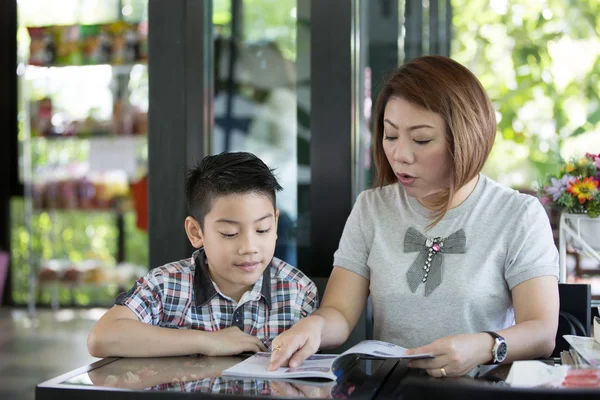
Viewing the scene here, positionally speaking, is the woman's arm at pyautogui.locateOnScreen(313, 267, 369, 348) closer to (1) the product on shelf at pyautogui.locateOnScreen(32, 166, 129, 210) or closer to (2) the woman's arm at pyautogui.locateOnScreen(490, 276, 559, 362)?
(2) the woman's arm at pyautogui.locateOnScreen(490, 276, 559, 362)

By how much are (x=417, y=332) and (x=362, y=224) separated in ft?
0.99

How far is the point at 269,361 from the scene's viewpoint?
147 centimetres

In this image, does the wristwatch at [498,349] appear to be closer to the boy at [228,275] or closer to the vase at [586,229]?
the boy at [228,275]

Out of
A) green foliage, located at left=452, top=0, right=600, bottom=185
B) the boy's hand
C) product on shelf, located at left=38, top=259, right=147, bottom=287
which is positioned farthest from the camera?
product on shelf, located at left=38, top=259, right=147, bottom=287

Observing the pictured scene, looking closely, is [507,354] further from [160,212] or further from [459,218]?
[160,212]

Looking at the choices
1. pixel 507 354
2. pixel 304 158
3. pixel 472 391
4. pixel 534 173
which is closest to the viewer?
pixel 472 391

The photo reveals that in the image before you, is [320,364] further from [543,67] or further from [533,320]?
[543,67]

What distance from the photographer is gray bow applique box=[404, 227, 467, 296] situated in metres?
1.77

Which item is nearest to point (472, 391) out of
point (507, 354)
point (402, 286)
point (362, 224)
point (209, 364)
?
point (507, 354)

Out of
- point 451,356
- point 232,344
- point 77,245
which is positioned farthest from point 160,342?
point 77,245

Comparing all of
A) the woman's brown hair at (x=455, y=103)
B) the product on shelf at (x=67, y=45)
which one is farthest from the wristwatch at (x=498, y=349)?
the product on shelf at (x=67, y=45)

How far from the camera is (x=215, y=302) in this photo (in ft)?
6.00

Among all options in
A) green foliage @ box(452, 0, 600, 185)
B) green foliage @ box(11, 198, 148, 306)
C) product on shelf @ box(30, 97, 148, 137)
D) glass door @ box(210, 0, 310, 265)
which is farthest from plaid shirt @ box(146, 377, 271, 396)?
green foliage @ box(11, 198, 148, 306)

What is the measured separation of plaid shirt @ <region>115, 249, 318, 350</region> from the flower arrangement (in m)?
0.75
